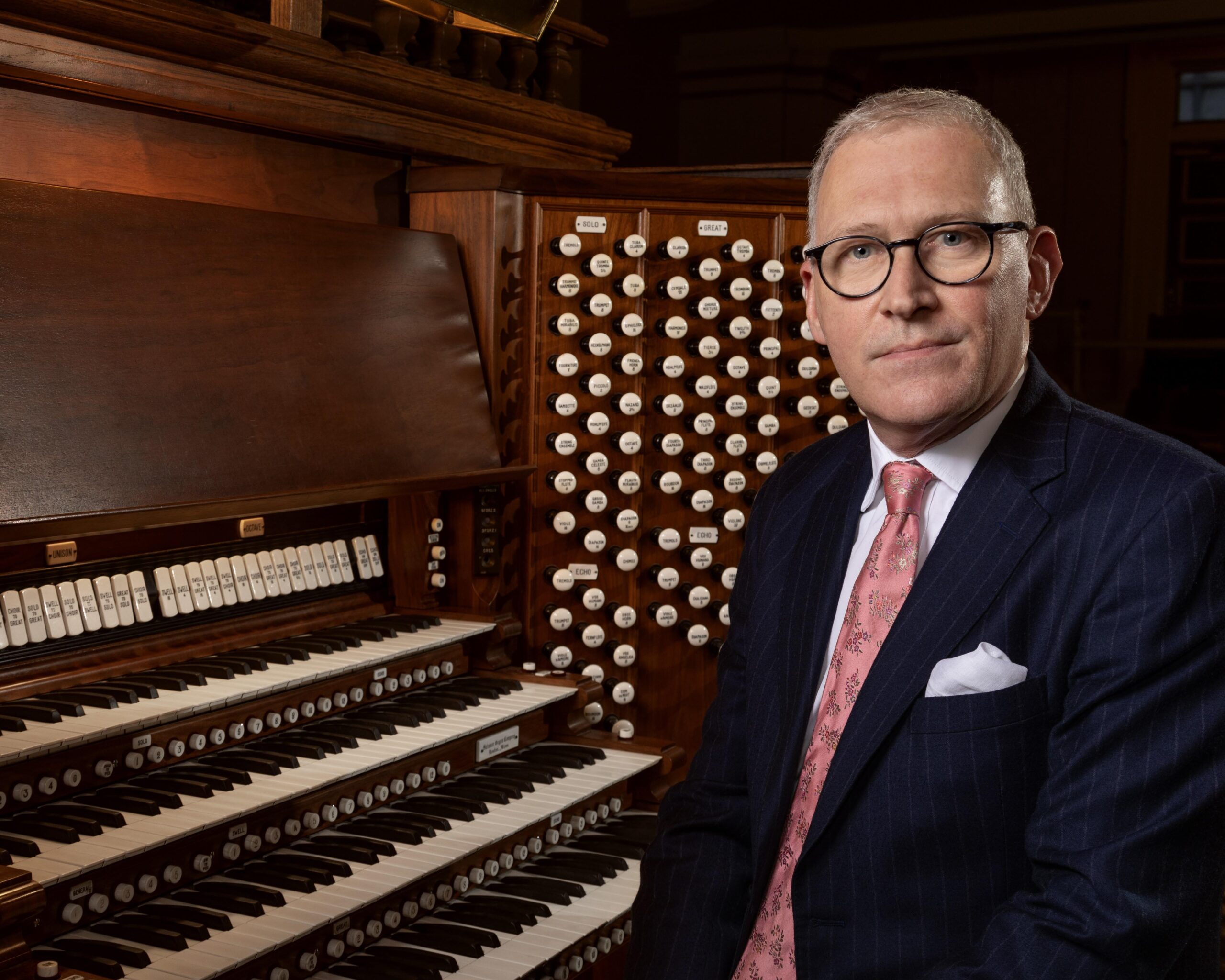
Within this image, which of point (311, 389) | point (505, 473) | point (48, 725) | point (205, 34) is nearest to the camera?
point (48, 725)

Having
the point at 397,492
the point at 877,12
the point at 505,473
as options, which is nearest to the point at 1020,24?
the point at 877,12

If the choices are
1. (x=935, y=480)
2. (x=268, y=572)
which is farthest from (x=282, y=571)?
(x=935, y=480)

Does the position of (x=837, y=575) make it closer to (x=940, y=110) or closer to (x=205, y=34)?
(x=940, y=110)

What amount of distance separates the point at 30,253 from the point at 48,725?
0.87 m

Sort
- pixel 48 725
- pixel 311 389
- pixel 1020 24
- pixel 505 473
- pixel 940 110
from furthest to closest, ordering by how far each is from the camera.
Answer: pixel 1020 24, pixel 505 473, pixel 311 389, pixel 48 725, pixel 940 110

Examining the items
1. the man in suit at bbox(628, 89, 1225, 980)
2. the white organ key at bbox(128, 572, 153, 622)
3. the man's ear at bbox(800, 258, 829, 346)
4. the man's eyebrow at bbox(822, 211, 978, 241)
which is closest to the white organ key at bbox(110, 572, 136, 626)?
the white organ key at bbox(128, 572, 153, 622)

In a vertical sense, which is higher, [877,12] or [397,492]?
[877,12]

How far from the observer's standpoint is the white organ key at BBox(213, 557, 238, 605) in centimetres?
264

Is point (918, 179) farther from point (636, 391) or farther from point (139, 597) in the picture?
point (636, 391)

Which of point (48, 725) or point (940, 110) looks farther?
point (48, 725)

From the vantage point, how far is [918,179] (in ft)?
4.91

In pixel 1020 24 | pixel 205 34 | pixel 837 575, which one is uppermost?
pixel 1020 24

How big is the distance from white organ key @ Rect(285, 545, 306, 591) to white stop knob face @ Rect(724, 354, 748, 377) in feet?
4.61

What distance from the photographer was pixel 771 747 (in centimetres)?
167
